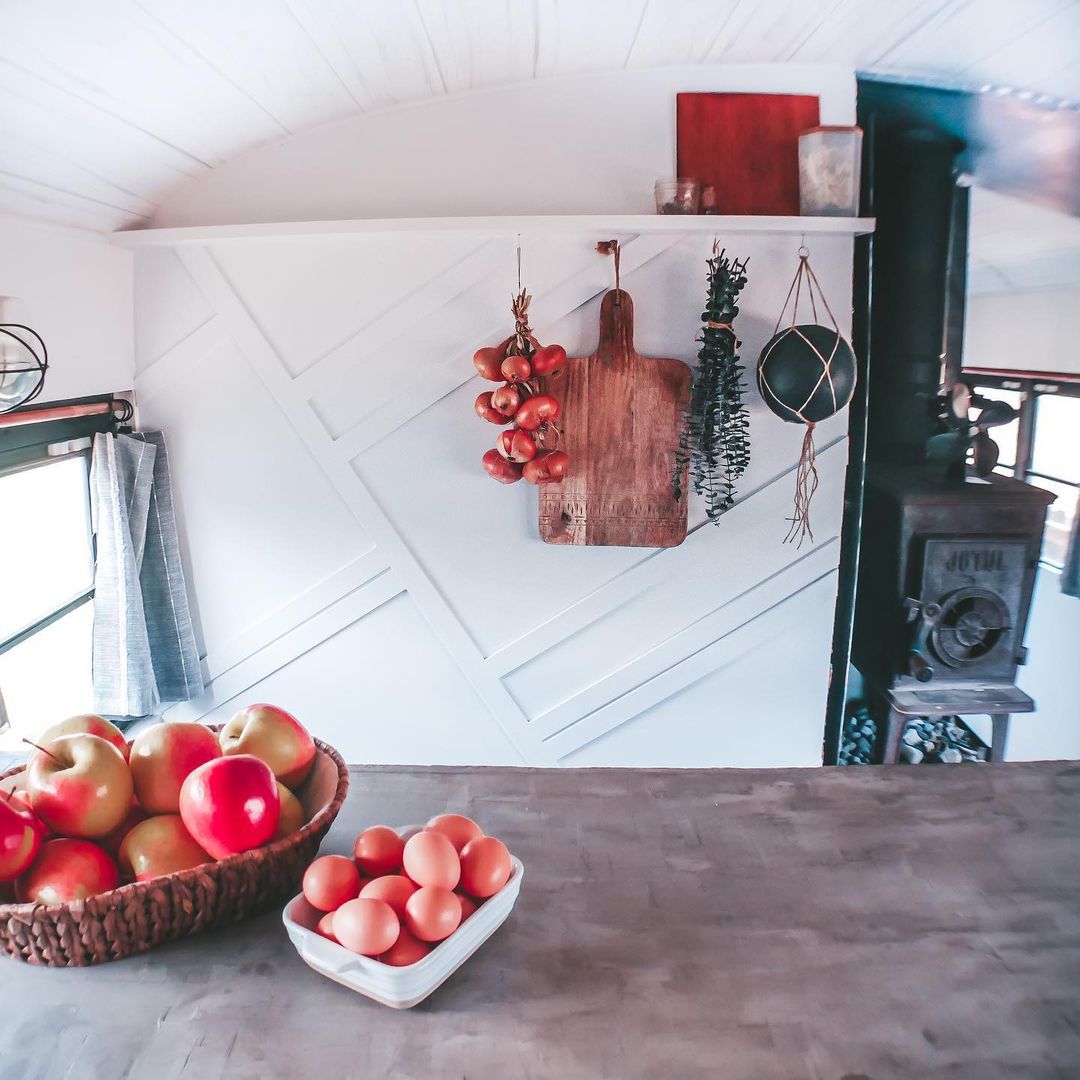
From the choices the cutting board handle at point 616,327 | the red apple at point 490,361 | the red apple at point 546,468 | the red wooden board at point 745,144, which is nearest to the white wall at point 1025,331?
the red wooden board at point 745,144

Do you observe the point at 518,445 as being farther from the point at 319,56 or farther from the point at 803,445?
the point at 319,56

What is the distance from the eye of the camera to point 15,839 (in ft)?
2.90

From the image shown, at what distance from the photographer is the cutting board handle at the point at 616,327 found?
2.38 metres

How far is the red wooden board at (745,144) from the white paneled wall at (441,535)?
0.14m

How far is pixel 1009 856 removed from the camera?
3.67ft

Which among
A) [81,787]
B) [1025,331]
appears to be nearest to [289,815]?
[81,787]

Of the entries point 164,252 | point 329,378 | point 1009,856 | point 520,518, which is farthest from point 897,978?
point 164,252

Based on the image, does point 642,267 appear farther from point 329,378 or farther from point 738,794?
point 738,794

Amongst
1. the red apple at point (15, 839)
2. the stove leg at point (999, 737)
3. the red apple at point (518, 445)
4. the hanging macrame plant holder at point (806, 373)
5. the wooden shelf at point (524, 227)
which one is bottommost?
the stove leg at point (999, 737)

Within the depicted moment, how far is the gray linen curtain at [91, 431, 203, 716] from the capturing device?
2.38 m

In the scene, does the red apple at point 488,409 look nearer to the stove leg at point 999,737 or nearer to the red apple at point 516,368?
the red apple at point 516,368

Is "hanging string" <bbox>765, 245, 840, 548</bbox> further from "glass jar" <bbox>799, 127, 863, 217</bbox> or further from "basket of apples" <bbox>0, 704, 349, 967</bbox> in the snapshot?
"basket of apples" <bbox>0, 704, 349, 967</bbox>

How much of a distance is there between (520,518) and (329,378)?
2.32 ft

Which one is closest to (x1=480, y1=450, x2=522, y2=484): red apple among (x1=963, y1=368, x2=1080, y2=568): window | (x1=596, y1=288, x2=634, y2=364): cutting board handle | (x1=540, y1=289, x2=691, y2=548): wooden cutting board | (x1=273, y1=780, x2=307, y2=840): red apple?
(x1=540, y1=289, x2=691, y2=548): wooden cutting board
